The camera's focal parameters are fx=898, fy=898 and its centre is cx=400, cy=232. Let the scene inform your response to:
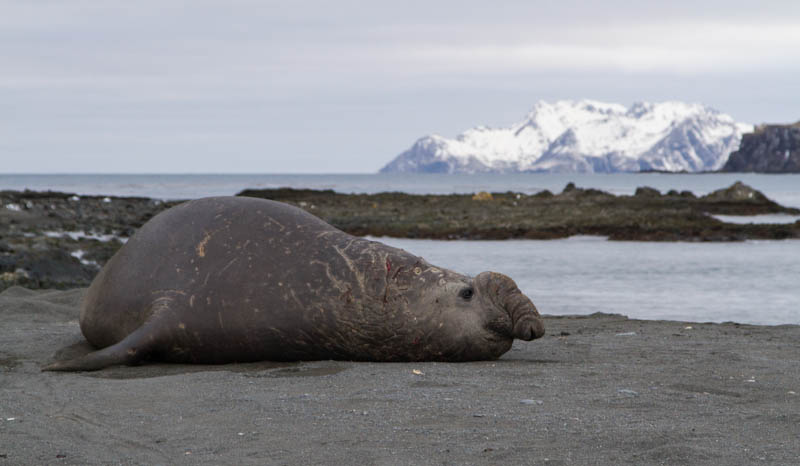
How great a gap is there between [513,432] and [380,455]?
0.74 metres

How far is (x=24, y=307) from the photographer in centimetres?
984

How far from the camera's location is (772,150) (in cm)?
18900

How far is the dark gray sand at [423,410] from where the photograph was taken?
4020mm

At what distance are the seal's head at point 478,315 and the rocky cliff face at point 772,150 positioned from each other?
634 ft

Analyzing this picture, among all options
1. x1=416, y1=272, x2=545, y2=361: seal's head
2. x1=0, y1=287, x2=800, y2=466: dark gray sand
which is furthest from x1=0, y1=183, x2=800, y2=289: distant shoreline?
x1=416, y1=272, x2=545, y2=361: seal's head

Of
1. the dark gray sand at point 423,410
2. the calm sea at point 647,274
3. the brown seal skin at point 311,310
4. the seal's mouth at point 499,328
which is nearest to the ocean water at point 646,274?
the calm sea at point 647,274

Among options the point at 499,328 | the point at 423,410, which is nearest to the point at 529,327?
the point at 499,328

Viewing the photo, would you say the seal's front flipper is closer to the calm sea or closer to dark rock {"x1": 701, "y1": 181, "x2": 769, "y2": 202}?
the calm sea

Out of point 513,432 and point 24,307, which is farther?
point 24,307

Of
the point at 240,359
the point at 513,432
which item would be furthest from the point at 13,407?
the point at 513,432

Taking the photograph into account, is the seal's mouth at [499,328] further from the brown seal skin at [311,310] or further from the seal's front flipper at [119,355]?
the seal's front flipper at [119,355]

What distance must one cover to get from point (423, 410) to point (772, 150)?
→ 659 ft

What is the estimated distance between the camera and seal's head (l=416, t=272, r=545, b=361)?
21.5 ft

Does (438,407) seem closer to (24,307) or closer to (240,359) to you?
(240,359)
